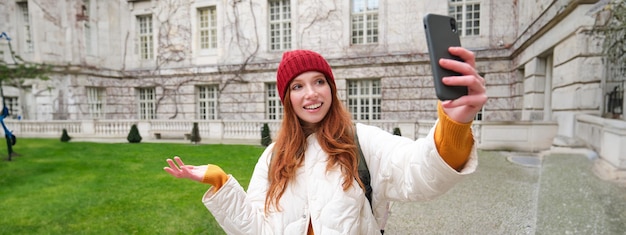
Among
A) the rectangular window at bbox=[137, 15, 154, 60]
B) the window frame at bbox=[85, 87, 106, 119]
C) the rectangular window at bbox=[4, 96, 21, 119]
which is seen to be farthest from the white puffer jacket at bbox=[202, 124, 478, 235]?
the rectangular window at bbox=[4, 96, 21, 119]

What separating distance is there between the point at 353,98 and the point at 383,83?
106 centimetres

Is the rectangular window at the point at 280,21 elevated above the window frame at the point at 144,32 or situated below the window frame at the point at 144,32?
Result: above

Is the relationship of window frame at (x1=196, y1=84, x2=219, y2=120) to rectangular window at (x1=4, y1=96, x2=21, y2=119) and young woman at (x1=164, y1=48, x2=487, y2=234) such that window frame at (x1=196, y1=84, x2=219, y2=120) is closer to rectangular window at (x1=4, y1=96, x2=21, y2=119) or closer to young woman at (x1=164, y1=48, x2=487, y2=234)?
rectangular window at (x1=4, y1=96, x2=21, y2=119)

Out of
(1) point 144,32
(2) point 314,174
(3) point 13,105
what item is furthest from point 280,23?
(2) point 314,174

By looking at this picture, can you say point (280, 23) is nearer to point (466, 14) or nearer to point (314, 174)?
point (466, 14)

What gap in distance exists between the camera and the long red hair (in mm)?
1137

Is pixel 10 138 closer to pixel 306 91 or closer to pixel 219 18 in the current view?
pixel 219 18

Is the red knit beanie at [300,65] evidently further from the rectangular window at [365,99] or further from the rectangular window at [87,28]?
the rectangular window at [87,28]

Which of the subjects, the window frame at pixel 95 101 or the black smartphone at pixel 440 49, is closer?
the black smartphone at pixel 440 49

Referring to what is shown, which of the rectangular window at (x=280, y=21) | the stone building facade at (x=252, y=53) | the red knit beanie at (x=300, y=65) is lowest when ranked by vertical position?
the red knit beanie at (x=300, y=65)

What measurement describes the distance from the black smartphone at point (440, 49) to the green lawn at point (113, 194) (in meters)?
2.50

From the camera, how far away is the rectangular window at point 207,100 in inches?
432

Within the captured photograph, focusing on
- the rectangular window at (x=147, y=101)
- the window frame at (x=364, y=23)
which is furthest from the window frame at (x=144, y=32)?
the window frame at (x=364, y=23)

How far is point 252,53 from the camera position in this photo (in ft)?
33.9
